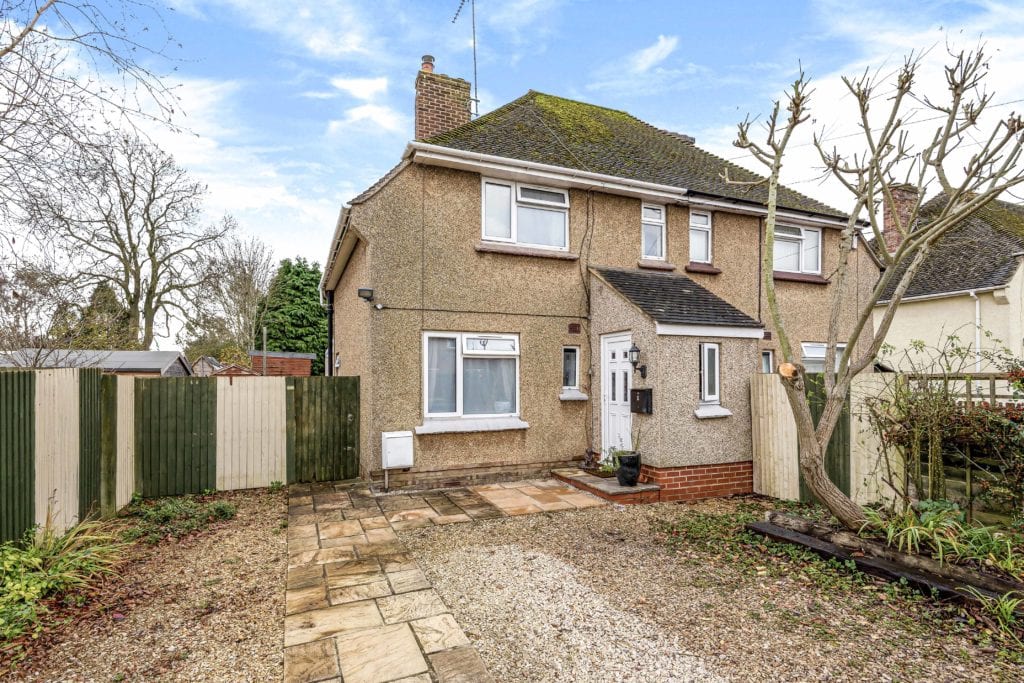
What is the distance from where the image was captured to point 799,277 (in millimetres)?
10438

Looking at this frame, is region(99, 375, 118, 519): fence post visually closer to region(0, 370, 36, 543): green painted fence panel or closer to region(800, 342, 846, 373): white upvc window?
region(0, 370, 36, 543): green painted fence panel

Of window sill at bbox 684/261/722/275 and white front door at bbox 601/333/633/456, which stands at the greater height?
window sill at bbox 684/261/722/275

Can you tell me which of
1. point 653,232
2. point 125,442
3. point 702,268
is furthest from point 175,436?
point 702,268

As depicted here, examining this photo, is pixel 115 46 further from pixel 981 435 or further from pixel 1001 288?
pixel 1001 288

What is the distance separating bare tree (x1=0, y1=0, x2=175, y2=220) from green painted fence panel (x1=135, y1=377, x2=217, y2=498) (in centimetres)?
364

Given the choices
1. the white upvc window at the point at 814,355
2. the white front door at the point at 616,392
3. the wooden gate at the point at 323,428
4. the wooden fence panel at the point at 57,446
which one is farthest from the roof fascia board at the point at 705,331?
the wooden fence panel at the point at 57,446

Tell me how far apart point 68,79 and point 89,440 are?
383cm

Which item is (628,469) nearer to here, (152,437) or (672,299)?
(672,299)

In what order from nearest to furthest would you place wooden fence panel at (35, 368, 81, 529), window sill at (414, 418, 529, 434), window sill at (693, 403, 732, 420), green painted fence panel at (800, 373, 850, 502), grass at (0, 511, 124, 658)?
grass at (0, 511, 124, 658) < wooden fence panel at (35, 368, 81, 529) < green painted fence panel at (800, 373, 850, 502) < window sill at (693, 403, 732, 420) < window sill at (414, 418, 529, 434)

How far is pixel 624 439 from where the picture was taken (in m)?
7.94

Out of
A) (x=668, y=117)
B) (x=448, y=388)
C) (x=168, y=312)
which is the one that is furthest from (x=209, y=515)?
(x=168, y=312)

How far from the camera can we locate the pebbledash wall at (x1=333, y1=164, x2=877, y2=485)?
751 cm

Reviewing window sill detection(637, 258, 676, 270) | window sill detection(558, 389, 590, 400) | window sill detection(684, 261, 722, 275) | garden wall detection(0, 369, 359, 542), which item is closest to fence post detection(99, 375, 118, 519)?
garden wall detection(0, 369, 359, 542)

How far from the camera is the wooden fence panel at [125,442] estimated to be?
21.6 feet
